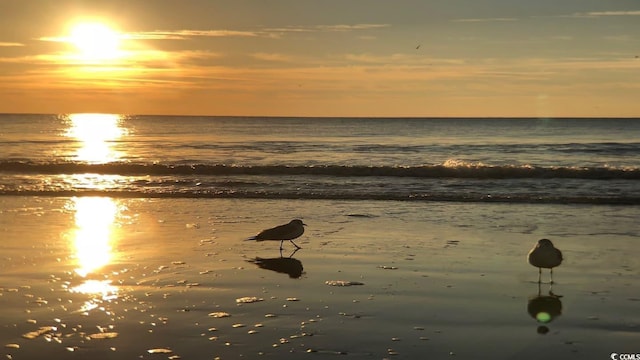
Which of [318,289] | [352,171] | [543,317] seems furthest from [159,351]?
[352,171]

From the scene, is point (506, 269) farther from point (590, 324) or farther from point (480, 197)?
point (480, 197)

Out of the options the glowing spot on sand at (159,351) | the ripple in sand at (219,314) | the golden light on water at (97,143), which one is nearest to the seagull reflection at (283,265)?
the ripple in sand at (219,314)

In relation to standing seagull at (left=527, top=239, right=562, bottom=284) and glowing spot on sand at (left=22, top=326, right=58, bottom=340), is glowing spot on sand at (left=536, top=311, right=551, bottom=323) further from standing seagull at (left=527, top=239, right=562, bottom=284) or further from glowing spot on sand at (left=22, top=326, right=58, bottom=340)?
glowing spot on sand at (left=22, top=326, right=58, bottom=340)

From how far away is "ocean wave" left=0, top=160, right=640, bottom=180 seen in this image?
25.2 m

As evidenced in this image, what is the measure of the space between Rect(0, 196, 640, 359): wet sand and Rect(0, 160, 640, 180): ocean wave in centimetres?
1103

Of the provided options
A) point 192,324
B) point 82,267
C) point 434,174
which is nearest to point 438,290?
point 192,324

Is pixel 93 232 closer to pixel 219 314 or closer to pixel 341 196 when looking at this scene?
pixel 219 314

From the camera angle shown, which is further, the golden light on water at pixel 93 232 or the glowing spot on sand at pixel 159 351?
the golden light on water at pixel 93 232

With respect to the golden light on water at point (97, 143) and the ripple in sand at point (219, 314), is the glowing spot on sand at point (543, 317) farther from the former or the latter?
the golden light on water at point (97, 143)

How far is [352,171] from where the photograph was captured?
1025 inches

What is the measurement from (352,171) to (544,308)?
18466 millimetres

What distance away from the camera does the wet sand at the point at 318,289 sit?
6.45 m

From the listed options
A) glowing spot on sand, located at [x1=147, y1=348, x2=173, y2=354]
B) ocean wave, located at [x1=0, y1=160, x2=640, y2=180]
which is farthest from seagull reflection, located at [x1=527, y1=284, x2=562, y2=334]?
ocean wave, located at [x1=0, y1=160, x2=640, y2=180]

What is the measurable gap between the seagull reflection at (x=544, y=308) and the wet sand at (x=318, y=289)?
0.03 metres
